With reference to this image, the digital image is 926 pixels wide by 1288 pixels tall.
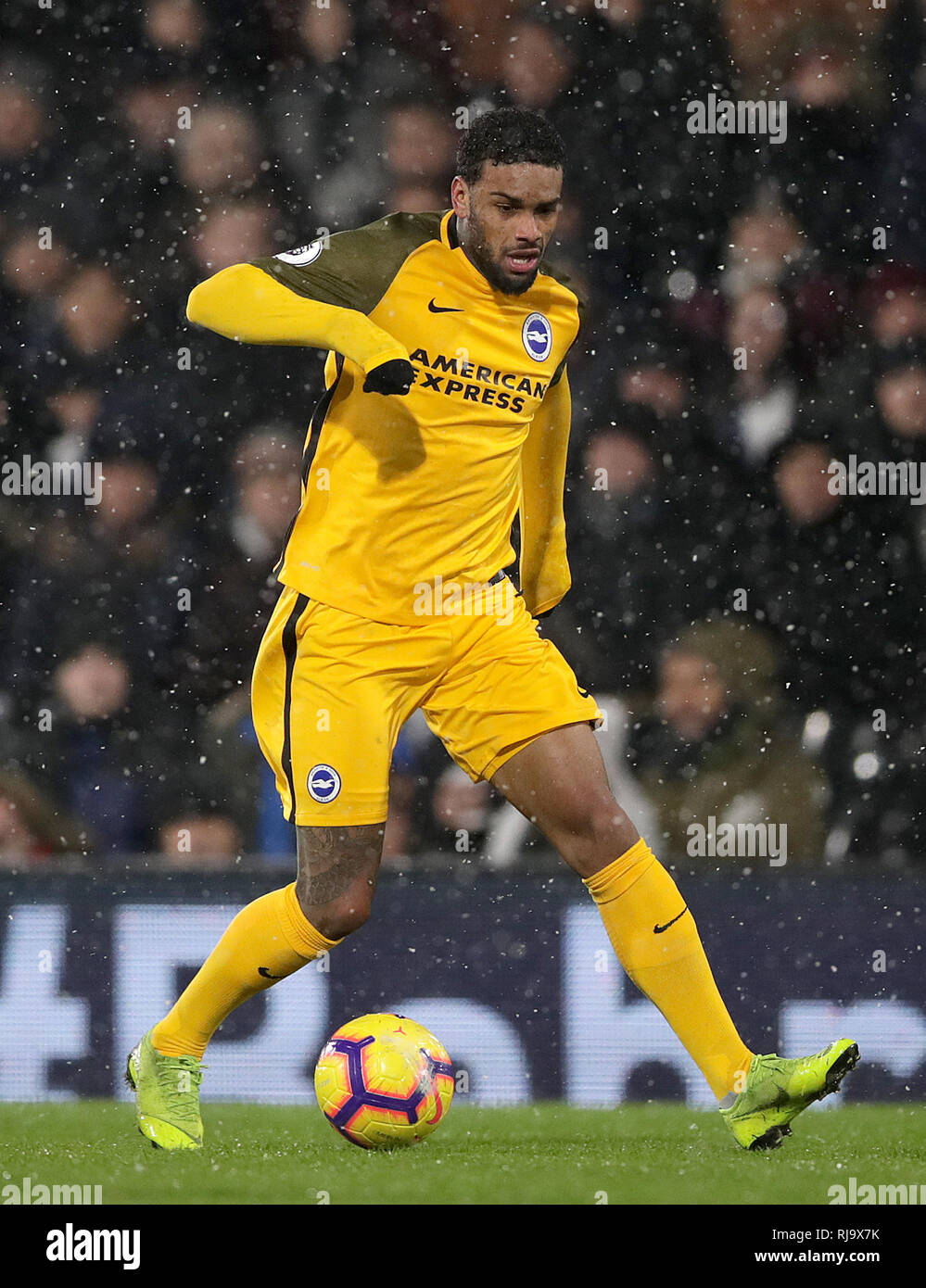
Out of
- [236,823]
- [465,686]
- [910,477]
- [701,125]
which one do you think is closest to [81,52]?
[701,125]

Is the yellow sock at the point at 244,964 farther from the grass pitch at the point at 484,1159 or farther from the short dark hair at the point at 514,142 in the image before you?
the short dark hair at the point at 514,142

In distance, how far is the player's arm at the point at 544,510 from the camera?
13.5 feet

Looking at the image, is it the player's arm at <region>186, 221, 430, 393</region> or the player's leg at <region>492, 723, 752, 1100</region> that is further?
the player's leg at <region>492, 723, 752, 1100</region>

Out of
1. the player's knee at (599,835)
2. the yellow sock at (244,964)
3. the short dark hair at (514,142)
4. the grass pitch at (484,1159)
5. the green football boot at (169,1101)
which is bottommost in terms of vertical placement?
the grass pitch at (484,1159)

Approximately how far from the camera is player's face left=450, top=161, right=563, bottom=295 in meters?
3.64

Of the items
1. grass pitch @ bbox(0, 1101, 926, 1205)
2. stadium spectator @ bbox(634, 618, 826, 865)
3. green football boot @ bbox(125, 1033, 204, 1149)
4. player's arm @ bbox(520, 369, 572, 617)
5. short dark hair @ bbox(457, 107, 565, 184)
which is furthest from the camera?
stadium spectator @ bbox(634, 618, 826, 865)

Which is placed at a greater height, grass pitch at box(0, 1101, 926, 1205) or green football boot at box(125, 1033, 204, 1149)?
green football boot at box(125, 1033, 204, 1149)

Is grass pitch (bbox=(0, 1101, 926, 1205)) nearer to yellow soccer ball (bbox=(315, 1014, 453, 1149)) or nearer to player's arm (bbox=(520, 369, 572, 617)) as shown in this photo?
yellow soccer ball (bbox=(315, 1014, 453, 1149))

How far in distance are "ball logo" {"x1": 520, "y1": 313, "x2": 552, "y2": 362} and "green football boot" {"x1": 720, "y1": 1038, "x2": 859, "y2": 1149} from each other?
1445 mm

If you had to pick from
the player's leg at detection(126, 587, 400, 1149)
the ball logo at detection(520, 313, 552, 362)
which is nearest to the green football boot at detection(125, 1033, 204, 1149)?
the player's leg at detection(126, 587, 400, 1149)

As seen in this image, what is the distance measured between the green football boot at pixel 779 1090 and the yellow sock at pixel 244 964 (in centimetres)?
84

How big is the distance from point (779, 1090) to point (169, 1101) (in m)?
1.21

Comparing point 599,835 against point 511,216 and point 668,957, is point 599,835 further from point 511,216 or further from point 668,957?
point 511,216

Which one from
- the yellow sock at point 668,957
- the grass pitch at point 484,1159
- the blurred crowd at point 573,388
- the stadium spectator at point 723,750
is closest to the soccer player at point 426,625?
the yellow sock at point 668,957
